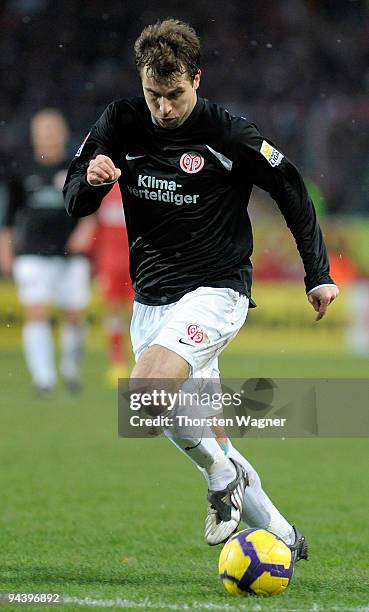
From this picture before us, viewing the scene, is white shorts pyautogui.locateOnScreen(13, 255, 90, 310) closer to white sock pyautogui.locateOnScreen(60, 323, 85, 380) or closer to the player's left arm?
white sock pyautogui.locateOnScreen(60, 323, 85, 380)

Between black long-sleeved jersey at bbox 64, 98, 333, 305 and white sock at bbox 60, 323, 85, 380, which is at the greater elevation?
black long-sleeved jersey at bbox 64, 98, 333, 305

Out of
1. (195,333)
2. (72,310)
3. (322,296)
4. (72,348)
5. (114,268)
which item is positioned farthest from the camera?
(114,268)

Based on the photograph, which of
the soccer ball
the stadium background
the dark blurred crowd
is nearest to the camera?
the soccer ball

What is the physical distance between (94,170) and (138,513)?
2501 mm

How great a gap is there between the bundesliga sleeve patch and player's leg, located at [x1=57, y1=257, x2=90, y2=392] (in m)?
7.32

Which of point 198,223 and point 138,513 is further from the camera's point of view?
point 138,513

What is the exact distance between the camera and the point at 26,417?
34.1 ft

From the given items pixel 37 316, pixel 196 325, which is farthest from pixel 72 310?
pixel 196 325

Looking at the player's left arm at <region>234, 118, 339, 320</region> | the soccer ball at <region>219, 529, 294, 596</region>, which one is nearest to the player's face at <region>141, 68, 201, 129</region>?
the player's left arm at <region>234, 118, 339, 320</region>

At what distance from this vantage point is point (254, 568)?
4.38 meters

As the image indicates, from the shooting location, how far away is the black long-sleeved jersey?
15.9 ft

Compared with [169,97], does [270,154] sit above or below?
below

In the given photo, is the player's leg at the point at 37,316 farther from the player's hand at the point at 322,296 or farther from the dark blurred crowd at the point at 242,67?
the player's hand at the point at 322,296

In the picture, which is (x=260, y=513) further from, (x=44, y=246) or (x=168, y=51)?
(x=44, y=246)
